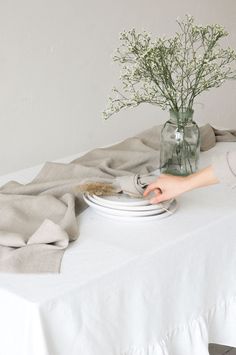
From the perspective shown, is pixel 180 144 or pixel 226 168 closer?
pixel 226 168

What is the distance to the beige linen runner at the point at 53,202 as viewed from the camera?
1.55 m

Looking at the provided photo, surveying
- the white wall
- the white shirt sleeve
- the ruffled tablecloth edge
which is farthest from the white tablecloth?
the white wall

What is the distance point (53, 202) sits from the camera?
1.84 m

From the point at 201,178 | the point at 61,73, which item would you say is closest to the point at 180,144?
the point at 201,178

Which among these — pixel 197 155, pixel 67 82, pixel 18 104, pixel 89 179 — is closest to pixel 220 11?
pixel 67 82

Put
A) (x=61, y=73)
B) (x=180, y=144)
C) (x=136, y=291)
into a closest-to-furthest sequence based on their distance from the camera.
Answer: (x=136, y=291)
(x=180, y=144)
(x=61, y=73)

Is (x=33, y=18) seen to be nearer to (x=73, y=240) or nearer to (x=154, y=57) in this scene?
(x=154, y=57)

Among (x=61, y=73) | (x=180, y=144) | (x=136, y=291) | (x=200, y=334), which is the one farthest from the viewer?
(x=61, y=73)

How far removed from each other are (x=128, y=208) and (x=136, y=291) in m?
0.28

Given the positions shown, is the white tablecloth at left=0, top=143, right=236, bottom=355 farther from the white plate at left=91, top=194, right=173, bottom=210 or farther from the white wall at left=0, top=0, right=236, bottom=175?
the white wall at left=0, top=0, right=236, bottom=175

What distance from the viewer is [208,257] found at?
180 centimetres

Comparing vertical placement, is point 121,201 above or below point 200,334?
above

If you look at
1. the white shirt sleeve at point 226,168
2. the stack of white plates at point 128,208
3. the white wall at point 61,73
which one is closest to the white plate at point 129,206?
the stack of white plates at point 128,208

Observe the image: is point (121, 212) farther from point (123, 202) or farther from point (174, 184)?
point (174, 184)
